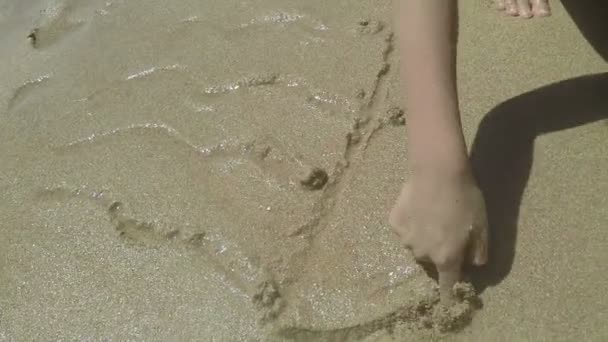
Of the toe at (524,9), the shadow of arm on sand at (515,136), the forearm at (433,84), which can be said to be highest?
the forearm at (433,84)

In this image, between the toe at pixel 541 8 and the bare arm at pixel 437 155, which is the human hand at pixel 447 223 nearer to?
the bare arm at pixel 437 155

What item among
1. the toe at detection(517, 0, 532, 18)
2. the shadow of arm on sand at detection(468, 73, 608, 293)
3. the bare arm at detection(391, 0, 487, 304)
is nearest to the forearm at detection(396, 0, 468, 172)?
the bare arm at detection(391, 0, 487, 304)

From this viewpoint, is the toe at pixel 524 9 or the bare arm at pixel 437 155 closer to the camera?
the bare arm at pixel 437 155

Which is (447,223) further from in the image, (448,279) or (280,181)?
(280,181)

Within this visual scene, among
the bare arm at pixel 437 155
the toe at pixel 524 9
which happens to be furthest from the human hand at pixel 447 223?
the toe at pixel 524 9

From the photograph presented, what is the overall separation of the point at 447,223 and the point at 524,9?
76 cm

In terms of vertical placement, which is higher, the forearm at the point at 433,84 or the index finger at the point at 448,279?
the forearm at the point at 433,84

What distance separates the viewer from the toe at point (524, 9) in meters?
1.71

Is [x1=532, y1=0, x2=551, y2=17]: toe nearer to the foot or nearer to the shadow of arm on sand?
the foot

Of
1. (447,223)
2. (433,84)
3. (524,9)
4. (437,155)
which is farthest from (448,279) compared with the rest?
(524,9)

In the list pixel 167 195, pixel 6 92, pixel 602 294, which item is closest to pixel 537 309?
pixel 602 294

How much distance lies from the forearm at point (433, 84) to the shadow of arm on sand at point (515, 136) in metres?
0.15

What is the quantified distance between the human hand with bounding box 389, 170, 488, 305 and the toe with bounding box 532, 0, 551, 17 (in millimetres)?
663

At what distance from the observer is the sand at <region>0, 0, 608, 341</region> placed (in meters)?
1.24
